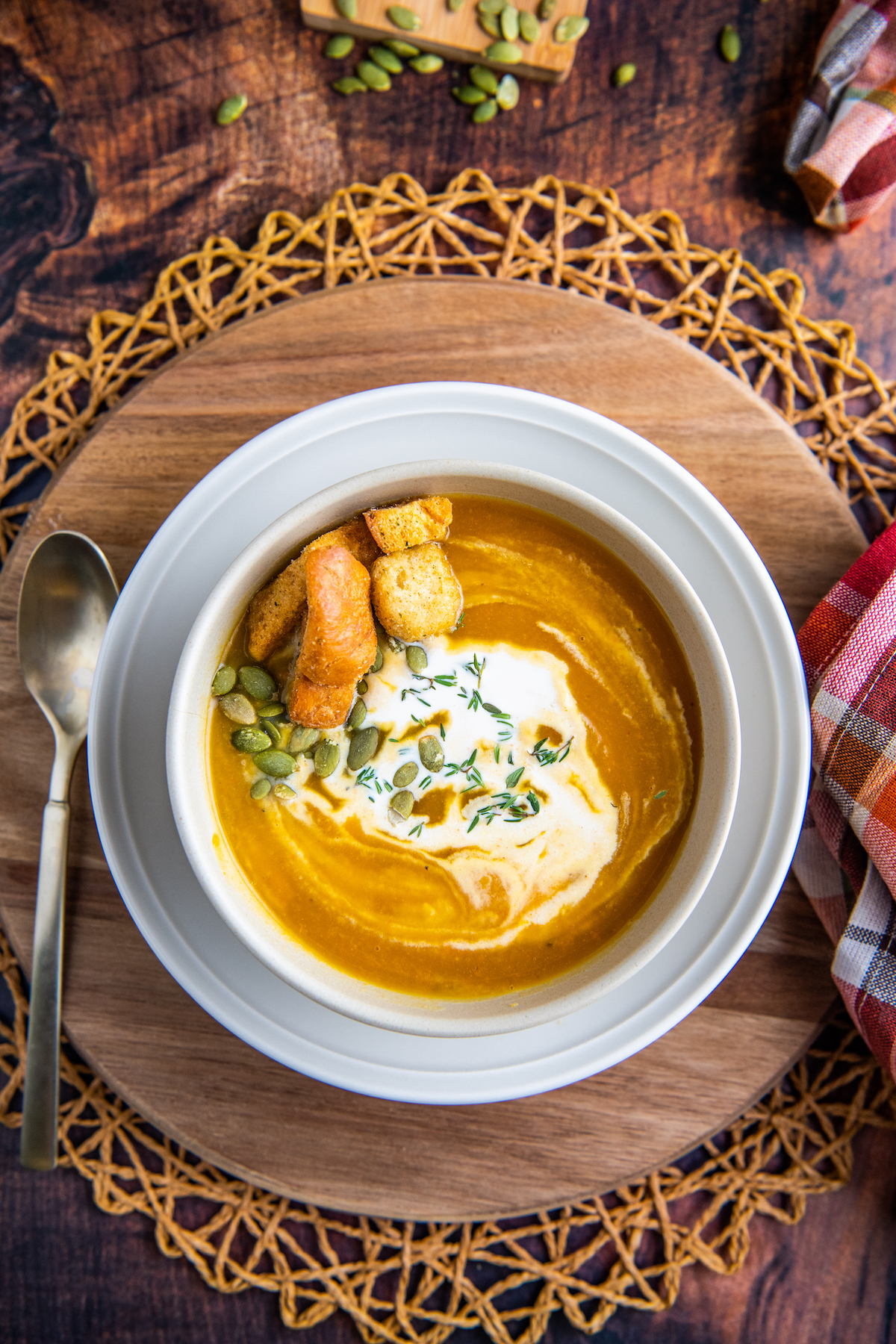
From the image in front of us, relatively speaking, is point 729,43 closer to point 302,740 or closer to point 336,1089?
point 302,740

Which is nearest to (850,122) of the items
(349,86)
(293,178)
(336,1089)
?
(349,86)

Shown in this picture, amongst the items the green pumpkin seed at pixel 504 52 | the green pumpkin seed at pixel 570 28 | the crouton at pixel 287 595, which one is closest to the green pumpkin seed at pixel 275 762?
the crouton at pixel 287 595

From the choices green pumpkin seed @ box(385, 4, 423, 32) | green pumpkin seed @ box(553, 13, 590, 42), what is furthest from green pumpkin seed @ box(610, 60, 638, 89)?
green pumpkin seed @ box(385, 4, 423, 32)

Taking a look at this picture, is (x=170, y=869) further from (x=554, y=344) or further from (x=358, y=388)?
(x=554, y=344)

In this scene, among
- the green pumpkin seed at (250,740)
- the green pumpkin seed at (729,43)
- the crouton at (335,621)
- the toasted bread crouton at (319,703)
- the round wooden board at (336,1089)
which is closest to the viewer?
the crouton at (335,621)

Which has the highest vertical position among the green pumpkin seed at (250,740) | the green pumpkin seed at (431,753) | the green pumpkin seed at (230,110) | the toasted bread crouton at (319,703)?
the green pumpkin seed at (230,110)

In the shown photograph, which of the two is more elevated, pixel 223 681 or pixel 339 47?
pixel 339 47

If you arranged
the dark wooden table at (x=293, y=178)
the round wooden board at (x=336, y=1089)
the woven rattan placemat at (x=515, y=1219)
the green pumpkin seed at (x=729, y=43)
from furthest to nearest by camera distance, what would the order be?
the green pumpkin seed at (x=729, y=43)
the dark wooden table at (x=293, y=178)
the woven rattan placemat at (x=515, y=1219)
the round wooden board at (x=336, y=1089)

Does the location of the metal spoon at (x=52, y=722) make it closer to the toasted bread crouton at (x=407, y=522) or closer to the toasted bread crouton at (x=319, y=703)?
the toasted bread crouton at (x=319, y=703)
